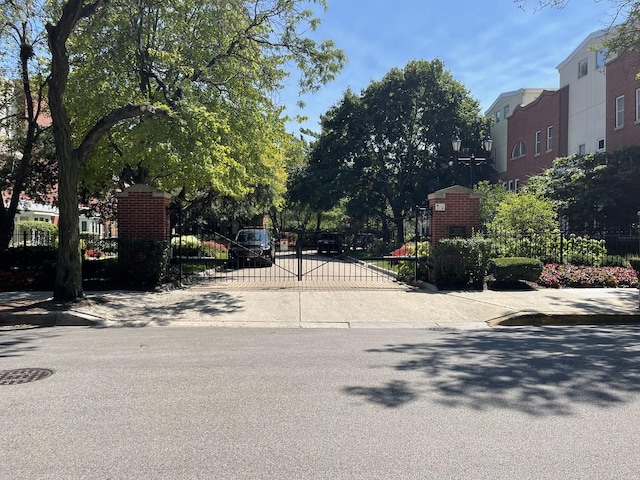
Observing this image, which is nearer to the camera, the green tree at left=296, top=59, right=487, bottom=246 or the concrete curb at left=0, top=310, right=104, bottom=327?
the concrete curb at left=0, top=310, right=104, bottom=327

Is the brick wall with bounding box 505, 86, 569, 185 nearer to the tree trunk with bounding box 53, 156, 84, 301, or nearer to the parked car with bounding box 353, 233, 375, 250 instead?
the parked car with bounding box 353, 233, 375, 250

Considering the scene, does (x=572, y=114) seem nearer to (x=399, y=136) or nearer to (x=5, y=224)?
(x=399, y=136)

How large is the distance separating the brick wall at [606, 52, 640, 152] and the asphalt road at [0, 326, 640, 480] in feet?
71.0

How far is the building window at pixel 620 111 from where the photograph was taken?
84.1ft

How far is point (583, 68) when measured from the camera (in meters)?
29.6

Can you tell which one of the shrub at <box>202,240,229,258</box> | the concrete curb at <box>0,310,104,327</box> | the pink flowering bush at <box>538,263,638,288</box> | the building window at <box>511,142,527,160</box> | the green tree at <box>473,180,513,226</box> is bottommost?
the concrete curb at <box>0,310,104,327</box>

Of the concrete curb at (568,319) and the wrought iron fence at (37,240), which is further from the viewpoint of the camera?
the wrought iron fence at (37,240)

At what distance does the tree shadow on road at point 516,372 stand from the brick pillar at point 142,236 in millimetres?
7848

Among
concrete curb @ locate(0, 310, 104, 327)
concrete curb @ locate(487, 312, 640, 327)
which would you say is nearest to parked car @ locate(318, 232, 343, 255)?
concrete curb @ locate(487, 312, 640, 327)

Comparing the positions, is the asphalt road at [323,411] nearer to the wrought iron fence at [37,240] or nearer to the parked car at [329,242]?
the wrought iron fence at [37,240]

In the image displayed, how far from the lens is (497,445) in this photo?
3799 mm

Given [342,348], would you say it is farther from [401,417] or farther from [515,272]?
[515,272]

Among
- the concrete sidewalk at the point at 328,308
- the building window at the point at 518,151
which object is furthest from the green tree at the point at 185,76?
the building window at the point at 518,151

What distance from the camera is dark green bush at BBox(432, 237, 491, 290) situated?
42.3 ft
